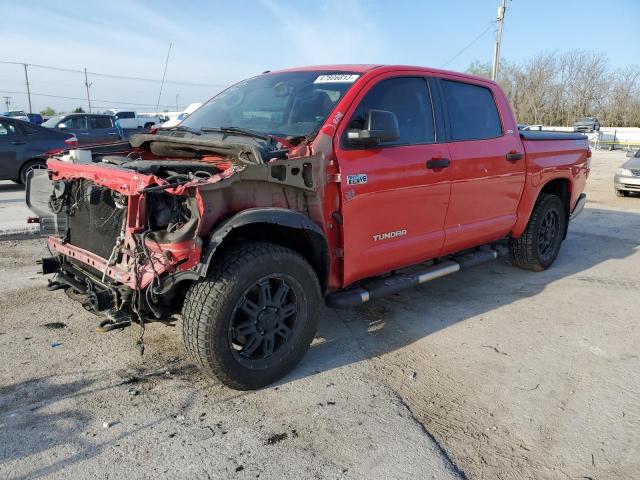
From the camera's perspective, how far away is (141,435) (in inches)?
107

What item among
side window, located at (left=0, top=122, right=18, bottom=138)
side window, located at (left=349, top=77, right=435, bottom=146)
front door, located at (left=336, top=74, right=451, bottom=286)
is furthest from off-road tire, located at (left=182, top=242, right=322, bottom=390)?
side window, located at (left=0, top=122, right=18, bottom=138)

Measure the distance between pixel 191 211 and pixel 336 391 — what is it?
4.72 ft

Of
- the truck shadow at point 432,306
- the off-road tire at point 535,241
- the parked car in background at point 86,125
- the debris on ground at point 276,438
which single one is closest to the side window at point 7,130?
the parked car in background at point 86,125

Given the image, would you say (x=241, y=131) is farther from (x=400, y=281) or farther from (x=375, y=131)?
(x=400, y=281)

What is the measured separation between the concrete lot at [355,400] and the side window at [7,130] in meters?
7.39

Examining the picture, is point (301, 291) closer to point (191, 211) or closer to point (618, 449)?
Result: point (191, 211)

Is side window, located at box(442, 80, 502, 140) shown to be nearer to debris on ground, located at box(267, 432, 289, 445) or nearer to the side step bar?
the side step bar

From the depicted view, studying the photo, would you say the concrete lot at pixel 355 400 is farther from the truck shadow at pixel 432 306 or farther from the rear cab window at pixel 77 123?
the rear cab window at pixel 77 123

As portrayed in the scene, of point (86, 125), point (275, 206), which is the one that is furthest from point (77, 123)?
point (275, 206)

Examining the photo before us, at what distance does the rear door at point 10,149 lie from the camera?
10656 mm

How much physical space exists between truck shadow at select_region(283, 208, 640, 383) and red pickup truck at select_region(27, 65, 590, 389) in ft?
1.33

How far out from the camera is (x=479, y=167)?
454 cm

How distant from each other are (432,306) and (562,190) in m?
2.62

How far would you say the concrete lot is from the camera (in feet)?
8.43
